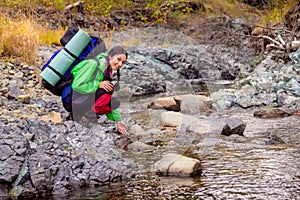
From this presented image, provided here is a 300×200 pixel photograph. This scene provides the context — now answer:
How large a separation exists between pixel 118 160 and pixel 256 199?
4.06ft

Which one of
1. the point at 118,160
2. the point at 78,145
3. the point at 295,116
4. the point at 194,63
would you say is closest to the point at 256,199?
the point at 118,160

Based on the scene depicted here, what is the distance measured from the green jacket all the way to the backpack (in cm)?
7

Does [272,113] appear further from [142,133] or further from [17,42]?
[17,42]

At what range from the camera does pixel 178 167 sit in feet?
11.0

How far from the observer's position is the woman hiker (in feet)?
11.8

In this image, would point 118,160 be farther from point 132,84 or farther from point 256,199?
point 132,84

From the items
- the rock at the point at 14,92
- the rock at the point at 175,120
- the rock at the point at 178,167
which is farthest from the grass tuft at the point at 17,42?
the rock at the point at 178,167

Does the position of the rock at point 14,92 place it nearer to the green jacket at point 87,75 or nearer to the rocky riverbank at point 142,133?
the rocky riverbank at point 142,133

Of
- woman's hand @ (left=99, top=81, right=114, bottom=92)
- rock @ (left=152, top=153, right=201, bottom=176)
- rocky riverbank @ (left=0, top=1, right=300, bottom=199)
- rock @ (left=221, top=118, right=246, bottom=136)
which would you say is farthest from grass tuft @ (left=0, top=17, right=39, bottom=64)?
rock @ (left=152, top=153, right=201, bottom=176)

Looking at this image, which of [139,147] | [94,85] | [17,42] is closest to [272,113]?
[139,147]

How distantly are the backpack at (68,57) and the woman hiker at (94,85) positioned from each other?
7 cm

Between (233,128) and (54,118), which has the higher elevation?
(54,118)

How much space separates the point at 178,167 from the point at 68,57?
1299 mm

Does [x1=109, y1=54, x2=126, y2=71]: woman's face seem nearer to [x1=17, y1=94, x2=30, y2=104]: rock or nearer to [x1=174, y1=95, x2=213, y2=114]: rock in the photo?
[x1=17, y1=94, x2=30, y2=104]: rock
